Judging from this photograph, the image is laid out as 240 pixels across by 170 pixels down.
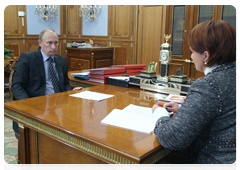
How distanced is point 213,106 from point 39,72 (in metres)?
1.95

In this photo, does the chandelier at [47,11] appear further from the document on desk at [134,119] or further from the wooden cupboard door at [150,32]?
the document on desk at [134,119]

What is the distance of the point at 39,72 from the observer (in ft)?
8.29

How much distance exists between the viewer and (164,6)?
5422mm

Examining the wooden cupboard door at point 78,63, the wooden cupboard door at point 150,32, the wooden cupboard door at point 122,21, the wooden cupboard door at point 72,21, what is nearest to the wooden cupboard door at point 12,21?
the wooden cupboard door at point 72,21

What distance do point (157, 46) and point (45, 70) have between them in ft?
12.3

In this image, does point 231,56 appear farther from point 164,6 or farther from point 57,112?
point 164,6

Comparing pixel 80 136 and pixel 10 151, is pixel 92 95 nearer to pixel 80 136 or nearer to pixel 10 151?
pixel 80 136

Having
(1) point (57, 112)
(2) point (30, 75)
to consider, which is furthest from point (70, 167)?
(2) point (30, 75)

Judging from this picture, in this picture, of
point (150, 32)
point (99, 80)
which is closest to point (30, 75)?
point (99, 80)

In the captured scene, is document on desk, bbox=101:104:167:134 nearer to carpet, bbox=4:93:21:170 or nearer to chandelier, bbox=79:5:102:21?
carpet, bbox=4:93:21:170

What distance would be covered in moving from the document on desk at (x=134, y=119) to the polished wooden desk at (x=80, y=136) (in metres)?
0.05

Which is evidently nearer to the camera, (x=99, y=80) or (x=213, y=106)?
(x=213, y=106)

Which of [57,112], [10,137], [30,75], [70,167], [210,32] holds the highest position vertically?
[210,32]

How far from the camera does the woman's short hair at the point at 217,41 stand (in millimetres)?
1119
